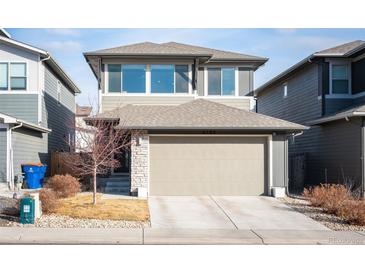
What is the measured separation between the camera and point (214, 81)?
876 inches

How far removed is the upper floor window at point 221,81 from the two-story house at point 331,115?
358 cm

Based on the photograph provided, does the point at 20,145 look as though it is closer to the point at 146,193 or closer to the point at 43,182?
the point at 43,182

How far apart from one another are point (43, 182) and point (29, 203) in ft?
26.9

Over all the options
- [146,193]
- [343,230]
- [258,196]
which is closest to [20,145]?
[146,193]

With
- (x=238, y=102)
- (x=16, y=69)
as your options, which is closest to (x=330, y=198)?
(x=238, y=102)

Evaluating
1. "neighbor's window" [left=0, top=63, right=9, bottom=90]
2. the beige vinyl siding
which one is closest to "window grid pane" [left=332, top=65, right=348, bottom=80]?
the beige vinyl siding

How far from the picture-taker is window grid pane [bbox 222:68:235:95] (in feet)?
72.5

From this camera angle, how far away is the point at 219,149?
56.7ft

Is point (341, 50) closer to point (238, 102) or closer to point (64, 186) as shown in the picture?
point (238, 102)

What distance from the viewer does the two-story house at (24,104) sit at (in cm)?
1791

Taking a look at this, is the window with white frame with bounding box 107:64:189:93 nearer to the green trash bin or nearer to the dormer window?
the dormer window

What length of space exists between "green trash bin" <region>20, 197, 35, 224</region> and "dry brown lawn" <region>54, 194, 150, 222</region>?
4.24 feet

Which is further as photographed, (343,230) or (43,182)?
(43,182)

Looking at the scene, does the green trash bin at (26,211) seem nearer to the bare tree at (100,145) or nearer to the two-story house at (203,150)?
the bare tree at (100,145)
